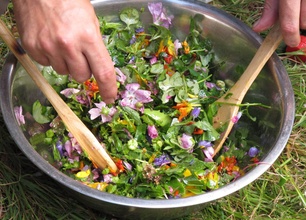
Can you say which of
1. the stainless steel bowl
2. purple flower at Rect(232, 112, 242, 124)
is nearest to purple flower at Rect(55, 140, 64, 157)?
the stainless steel bowl

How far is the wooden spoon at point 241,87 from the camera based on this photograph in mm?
1072

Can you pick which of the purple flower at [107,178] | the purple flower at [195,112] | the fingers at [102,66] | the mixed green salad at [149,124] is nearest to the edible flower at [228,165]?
the mixed green salad at [149,124]

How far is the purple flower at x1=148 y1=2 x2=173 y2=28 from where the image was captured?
1203 millimetres

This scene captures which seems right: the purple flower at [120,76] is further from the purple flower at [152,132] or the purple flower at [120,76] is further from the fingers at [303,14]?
the fingers at [303,14]

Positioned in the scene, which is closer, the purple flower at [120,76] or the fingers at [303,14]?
the fingers at [303,14]

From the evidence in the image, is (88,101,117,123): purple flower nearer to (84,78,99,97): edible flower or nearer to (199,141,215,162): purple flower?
(84,78,99,97): edible flower

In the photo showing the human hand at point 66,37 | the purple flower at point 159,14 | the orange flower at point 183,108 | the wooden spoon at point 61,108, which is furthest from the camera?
the purple flower at point 159,14

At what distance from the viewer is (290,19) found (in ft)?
3.27

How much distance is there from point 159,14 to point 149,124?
0.29 m

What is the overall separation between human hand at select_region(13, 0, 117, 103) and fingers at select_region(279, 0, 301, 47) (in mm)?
384

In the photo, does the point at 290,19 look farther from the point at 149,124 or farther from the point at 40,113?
the point at 40,113

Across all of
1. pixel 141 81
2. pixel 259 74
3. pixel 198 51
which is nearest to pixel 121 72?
pixel 141 81

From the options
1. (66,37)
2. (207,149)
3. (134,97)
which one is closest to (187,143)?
(207,149)

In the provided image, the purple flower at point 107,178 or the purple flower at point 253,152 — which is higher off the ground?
the purple flower at point 107,178
